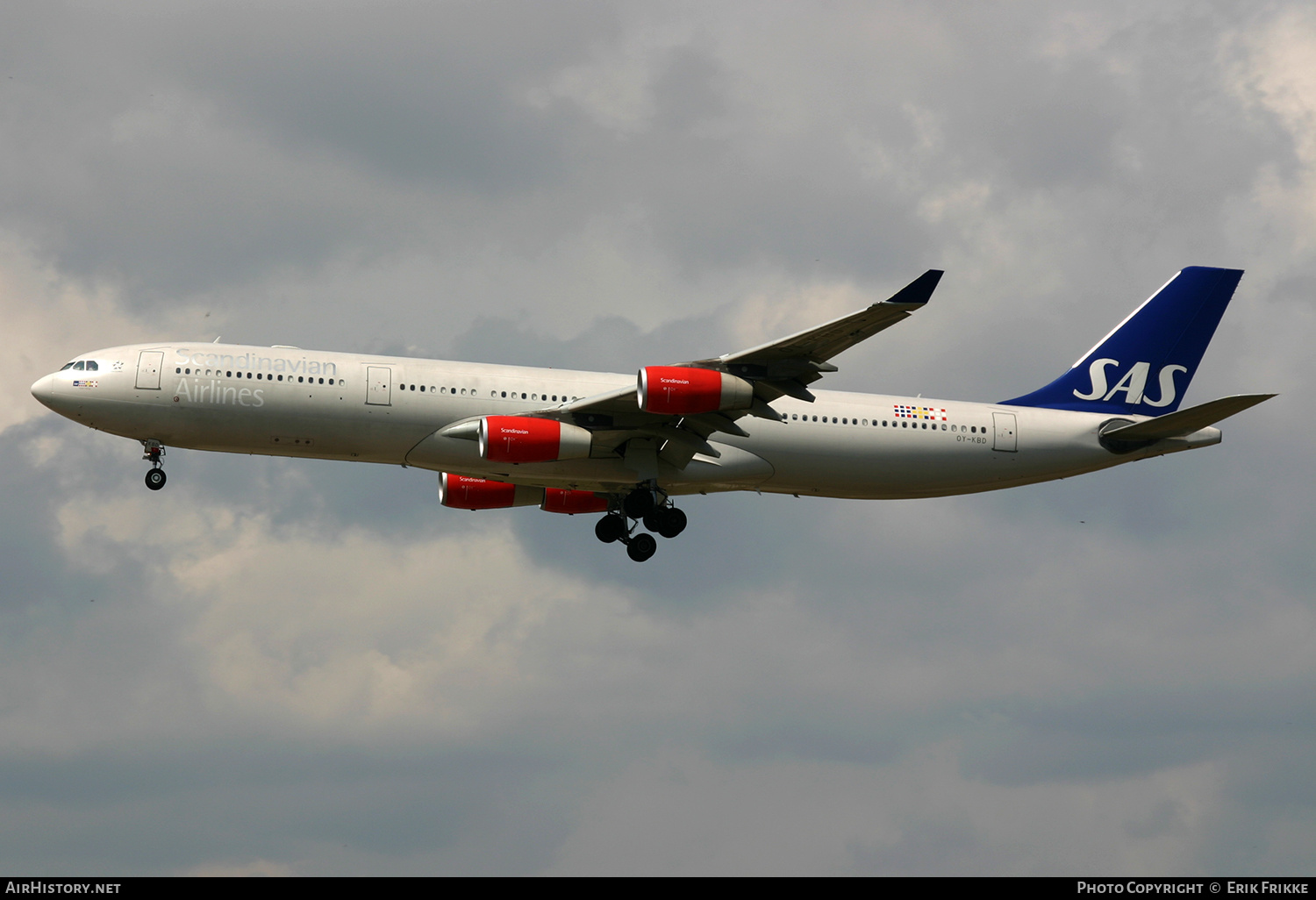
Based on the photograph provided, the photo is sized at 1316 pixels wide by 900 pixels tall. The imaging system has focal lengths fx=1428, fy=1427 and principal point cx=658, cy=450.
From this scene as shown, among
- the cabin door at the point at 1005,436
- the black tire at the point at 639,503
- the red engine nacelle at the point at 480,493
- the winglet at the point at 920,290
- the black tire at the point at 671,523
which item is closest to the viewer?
the winglet at the point at 920,290

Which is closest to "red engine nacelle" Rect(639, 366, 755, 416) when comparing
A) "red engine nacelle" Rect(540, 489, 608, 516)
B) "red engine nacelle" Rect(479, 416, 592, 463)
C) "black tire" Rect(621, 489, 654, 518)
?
"red engine nacelle" Rect(479, 416, 592, 463)

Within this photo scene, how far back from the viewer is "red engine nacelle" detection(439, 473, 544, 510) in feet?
173

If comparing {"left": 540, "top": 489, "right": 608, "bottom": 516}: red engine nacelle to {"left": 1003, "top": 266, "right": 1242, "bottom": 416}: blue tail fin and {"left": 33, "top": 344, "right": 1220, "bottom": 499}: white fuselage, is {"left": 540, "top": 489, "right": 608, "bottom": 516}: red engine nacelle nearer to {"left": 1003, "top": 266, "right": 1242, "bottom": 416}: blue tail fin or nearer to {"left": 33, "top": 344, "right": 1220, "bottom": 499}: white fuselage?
{"left": 33, "top": 344, "right": 1220, "bottom": 499}: white fuselage

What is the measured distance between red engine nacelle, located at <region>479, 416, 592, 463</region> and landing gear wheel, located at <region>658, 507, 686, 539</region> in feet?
15.9

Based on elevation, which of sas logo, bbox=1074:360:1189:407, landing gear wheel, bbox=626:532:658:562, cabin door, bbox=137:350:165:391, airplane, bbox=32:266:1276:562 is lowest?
landing gear wheel, bbox=626:532:658:562

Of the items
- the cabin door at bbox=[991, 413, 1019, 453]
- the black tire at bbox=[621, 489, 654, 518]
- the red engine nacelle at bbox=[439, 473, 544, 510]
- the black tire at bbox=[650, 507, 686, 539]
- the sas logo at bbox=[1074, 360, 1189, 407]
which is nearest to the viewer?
the black tire at bbox=[621, 489, 654, 518]

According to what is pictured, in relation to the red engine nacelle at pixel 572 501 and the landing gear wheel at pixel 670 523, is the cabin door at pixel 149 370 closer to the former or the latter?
the red engine nacelle at pixel 572 501

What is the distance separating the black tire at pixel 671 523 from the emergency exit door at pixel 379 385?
10.3 m

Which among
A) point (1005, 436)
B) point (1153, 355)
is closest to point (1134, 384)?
point (1153, 355)

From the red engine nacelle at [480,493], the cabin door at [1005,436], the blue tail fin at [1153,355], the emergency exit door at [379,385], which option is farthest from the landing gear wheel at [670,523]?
the blue tail fin at [1153,355]

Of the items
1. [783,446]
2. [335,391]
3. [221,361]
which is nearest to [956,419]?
[783,446]

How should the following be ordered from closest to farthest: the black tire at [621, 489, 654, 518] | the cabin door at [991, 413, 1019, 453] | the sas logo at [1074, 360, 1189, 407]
→ the black tire at [621, 489, 654, 518], the cabin door at [991, 413, 1019, 453], the sas logo at [1074, 360, 1189, 407]

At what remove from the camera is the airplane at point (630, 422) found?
144 feet

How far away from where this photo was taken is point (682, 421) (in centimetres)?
4609
